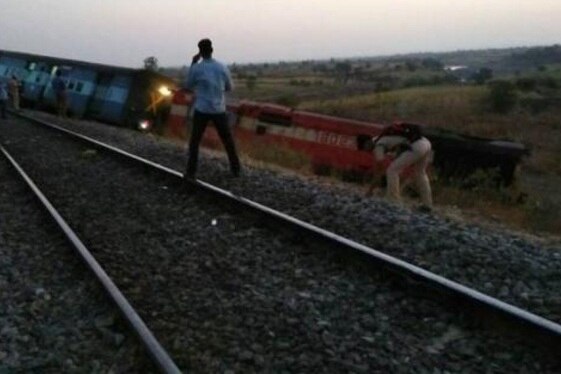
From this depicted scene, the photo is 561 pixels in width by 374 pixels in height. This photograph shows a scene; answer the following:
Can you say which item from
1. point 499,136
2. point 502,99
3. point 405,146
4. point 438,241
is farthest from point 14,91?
point 502,99

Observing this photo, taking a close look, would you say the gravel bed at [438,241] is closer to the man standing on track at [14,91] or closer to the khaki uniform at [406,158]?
the khaki uniform at [406,158]

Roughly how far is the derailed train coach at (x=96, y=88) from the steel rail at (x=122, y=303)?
2006 cm

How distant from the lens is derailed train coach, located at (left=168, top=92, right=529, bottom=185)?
53.7ft

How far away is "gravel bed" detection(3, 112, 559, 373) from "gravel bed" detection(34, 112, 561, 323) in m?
0.09

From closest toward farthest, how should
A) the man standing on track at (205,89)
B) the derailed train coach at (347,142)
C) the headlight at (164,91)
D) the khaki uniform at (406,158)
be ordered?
the khaki uniform at (406,158), the man standing on track at (205,89), the derailed train coach at (347,142), the headlight at (164,91)

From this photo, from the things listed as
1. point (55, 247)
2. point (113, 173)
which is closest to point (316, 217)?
point (55, 247)

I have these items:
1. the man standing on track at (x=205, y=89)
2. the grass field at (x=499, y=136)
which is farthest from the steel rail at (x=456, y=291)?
the grass field at (x=499, y=136)

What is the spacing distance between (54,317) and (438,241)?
3831mm

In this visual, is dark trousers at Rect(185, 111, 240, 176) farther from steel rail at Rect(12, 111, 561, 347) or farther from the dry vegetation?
the dry vegetation

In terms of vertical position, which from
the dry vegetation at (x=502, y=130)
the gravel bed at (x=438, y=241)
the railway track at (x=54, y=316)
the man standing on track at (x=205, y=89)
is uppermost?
the man standing on track at (x=205, y=89)

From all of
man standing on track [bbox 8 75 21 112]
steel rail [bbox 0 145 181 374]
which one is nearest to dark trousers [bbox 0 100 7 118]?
man standing on track [bbox 8 75 21 112]

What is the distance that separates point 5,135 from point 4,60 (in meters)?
17.2

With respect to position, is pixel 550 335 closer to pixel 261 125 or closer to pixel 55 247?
pixel 55 247

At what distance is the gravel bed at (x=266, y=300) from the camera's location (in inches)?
183
